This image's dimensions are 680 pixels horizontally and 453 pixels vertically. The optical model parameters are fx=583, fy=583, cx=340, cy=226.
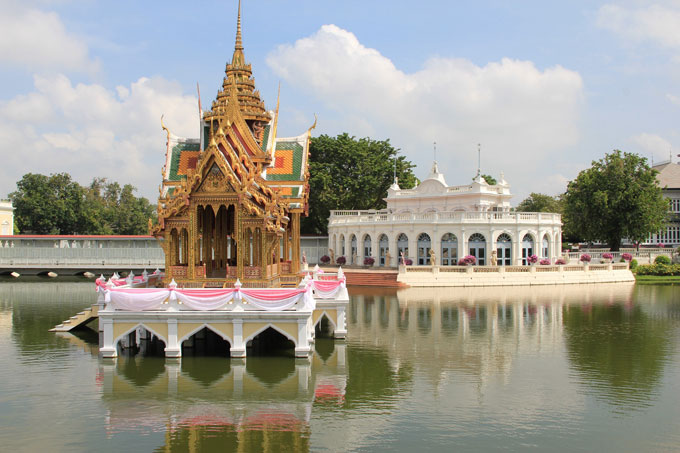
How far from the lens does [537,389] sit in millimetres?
13164

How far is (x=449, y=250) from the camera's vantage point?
43.8m

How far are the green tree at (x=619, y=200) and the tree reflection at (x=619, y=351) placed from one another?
2481cm

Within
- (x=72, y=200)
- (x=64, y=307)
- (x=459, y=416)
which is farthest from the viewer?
(x=72, y=200)

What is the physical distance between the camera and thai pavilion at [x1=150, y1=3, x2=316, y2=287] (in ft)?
56.6

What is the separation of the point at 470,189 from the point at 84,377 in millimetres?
40391

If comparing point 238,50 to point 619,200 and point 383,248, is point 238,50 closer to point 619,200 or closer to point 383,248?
point 383,248

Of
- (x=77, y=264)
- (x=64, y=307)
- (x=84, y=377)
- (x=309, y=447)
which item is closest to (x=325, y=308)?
(x=84, y=377)

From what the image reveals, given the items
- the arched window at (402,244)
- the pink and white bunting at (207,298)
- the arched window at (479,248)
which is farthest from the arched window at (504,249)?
the pink and white bunting at (207,298)

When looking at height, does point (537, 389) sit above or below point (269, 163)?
below

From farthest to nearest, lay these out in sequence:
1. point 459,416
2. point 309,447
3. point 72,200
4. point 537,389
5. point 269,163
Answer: point 72,200 < point 269,163 < point 537,389 < point 459,416 < point 309,447

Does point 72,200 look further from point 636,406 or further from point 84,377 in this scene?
point 636,406

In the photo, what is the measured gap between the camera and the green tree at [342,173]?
54.1 metres

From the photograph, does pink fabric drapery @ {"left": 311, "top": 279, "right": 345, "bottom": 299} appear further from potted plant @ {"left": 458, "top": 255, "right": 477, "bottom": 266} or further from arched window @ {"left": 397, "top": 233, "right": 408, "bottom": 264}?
arched window @ {"left": 397, "top": 233, "right": 408, "bottom": 264}

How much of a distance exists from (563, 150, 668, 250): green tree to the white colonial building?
17.3 feet
